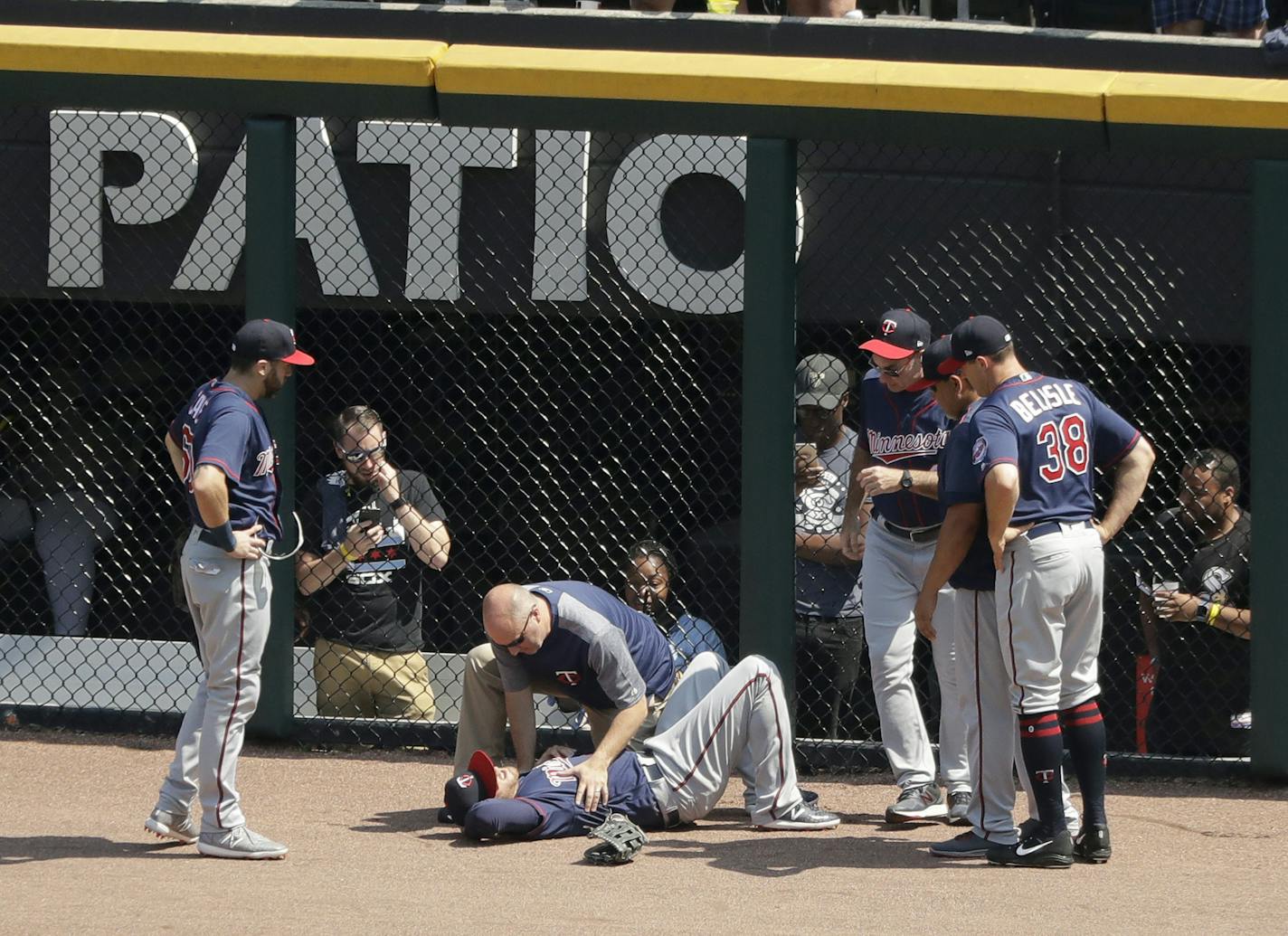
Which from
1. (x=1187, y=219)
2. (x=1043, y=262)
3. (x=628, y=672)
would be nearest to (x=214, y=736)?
(x=628, y=672)

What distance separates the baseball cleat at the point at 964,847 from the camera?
487cm

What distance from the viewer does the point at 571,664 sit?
5.08 metres

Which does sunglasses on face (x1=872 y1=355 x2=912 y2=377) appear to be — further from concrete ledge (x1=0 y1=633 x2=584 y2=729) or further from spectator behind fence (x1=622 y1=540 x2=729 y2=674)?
concrete ledge (x1=0 y1=633 x2=584 y2=729)

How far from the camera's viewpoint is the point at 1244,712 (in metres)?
6.34

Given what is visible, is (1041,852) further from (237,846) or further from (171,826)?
(171,826)

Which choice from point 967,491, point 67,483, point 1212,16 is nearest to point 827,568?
point 967,491

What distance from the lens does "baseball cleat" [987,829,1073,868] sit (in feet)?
15.3

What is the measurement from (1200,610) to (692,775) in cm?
221

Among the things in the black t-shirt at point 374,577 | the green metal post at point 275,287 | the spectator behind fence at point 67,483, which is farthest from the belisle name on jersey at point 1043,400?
the spectator behind fence at point 67,483

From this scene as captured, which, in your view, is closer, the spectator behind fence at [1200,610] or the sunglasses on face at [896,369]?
the sunglasses on face at [896,369]

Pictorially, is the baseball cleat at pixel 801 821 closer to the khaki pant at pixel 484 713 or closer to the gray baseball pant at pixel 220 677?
the khaki pant at pixel 484 713

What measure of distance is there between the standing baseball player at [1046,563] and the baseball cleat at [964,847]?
136 millimetres

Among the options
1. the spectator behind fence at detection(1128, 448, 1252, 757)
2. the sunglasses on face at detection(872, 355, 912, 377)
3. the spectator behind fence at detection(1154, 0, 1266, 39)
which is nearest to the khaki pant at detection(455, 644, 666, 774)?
the sunglasses on face at detection(872, 355, 912, 377)

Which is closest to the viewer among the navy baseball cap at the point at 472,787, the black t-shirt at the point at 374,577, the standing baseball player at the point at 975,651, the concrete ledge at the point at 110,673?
the standing baseball player at the point at 975,651
